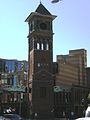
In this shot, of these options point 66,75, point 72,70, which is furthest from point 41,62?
point 72,70

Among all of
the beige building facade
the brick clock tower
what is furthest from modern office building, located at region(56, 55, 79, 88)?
the brick clock tower

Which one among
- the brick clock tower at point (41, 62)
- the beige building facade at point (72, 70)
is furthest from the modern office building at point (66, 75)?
the brick clock tower at point (41, 62)

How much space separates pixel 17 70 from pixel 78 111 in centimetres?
2309

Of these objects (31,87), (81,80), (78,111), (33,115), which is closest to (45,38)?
(31,87)

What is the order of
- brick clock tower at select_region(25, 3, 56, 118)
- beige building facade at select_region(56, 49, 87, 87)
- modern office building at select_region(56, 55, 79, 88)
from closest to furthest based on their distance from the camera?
brick clock tower at select_region(25, 3, 56, 118)
modern office building at select_region(56, 55, 79, 88)
beige building facade at select_region(56, 49, 87, 87)

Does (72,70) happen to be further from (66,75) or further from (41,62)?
(41,62)

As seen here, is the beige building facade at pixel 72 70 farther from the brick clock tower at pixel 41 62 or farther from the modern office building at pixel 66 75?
the brick clock tower at pixel 41 62

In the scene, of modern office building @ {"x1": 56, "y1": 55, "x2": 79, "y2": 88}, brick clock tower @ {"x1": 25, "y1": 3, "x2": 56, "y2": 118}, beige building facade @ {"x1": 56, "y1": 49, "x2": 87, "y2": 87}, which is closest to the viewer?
brick clock tower @ {"x1": 25, "y1": 3, "x2": 56, "y2": 118}

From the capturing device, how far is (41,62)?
9981cm

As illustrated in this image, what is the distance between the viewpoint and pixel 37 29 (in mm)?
100125

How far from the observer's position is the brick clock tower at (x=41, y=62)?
96312mm

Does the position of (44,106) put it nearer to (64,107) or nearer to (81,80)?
(64,107)

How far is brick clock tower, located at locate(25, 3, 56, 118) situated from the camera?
9631 centimetres

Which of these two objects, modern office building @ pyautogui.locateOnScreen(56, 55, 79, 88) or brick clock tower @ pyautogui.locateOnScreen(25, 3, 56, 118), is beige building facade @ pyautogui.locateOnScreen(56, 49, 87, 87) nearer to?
modern office building @ pyautogui.locateOnScreen(56, 55, 79, 88)
